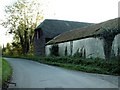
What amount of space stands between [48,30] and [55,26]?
2.33 meters

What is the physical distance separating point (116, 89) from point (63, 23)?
1701 inches

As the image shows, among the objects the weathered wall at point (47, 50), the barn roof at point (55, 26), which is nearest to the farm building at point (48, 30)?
the barn roof at point (55, 26)

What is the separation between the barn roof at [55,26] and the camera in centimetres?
5016

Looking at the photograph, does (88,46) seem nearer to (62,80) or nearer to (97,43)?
(97,43)

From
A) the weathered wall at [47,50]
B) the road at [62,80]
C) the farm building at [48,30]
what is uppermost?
the farm building at [48,30]

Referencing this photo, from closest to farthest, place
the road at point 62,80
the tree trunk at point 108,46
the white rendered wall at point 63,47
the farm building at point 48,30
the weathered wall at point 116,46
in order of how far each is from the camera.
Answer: the road at point 62,80 → the weathered wall at point 116,46 → the tree trunk at point 108,46 → the white rendered wall at point 63,47 → the farm building at point 48,30

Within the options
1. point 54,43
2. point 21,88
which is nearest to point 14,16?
point 54,43

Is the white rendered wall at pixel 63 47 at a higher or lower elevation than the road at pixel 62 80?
higher

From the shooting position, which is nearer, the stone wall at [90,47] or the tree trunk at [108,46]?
the stone wall at [90,47]

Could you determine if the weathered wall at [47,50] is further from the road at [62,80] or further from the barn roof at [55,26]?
the road at [62,80]

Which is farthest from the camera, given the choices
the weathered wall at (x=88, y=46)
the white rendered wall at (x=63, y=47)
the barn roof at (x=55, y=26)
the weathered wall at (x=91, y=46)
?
the barn roof at (x=55, y=26)

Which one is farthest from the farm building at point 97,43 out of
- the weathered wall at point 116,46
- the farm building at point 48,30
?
the farm building at point 48,30

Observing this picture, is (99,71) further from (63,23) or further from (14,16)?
(14,16)

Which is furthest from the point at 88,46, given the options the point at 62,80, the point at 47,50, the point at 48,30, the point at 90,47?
the point at 48,30
